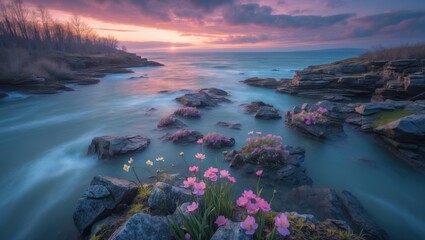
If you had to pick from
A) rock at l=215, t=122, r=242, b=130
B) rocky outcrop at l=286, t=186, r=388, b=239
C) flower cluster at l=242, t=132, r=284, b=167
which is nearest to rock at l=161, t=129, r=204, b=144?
rock at l=215, t=122, r=242, b=130

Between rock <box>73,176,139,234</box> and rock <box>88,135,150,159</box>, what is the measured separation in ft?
15.6

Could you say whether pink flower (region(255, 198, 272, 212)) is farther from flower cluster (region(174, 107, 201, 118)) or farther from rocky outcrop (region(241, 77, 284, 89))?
rocky outcrop (region(241, 77, 284, 89))

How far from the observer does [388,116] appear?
40.8ft

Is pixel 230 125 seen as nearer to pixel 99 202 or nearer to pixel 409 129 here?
pixel 409 129

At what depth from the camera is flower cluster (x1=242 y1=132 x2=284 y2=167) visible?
8.27 m

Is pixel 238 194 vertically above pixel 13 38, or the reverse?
pixel 13 38

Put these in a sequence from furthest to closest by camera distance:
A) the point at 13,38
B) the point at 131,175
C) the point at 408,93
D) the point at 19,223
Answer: the point at 13,38, the point at 408,93, the point at 131,175, the point at 19,223

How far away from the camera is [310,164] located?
9.49 metres

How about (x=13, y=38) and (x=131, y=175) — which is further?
(x=13, y=38)

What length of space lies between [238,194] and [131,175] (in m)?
4.19

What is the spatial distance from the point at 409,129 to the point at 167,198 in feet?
36.1

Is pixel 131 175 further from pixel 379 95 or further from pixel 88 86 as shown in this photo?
pixel 88 86

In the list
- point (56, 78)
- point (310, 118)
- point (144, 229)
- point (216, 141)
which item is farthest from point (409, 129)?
point (56, 78)

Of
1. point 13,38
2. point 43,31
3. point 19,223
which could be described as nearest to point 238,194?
point 19,223
